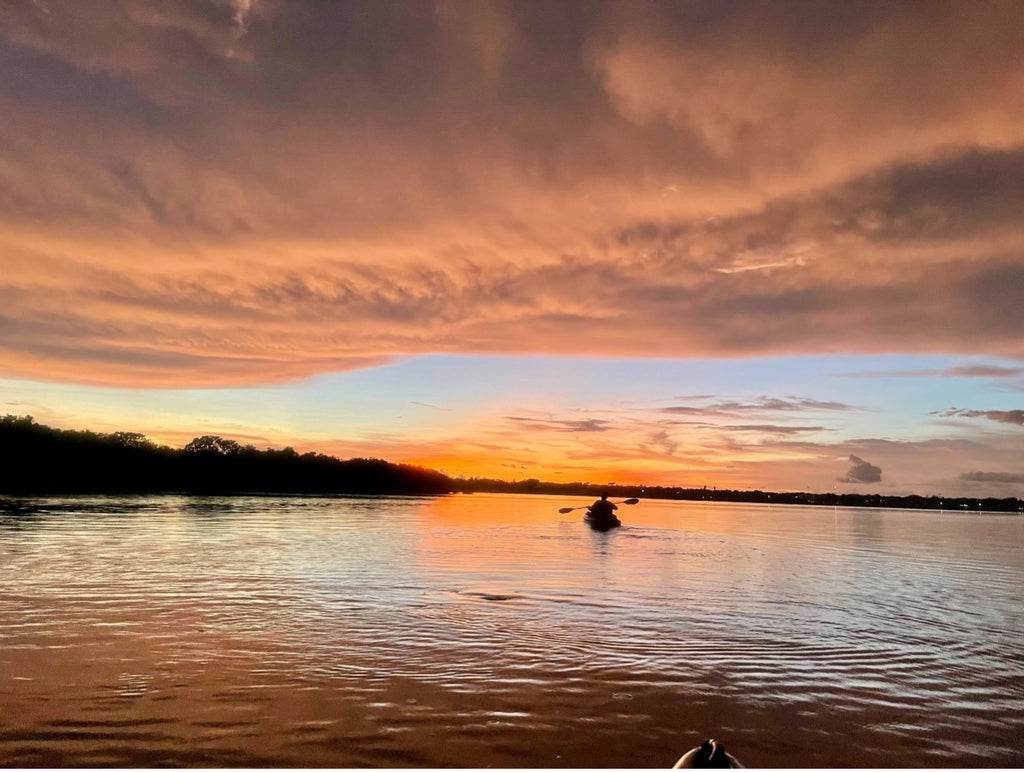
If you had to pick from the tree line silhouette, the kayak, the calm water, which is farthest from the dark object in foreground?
the tree line silhouette

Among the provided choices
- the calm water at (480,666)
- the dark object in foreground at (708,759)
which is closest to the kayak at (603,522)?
the calm water at (480,666)

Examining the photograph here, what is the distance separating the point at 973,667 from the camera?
15117 mm

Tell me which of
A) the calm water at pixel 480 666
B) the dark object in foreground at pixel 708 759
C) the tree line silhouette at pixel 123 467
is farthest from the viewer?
the tree line silhouette at pixel 123 467

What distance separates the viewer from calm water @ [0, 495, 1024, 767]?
9219 mm

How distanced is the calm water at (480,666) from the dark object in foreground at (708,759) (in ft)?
4.61

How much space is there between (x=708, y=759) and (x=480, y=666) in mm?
6611

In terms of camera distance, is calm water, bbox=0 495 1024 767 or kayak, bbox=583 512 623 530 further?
kayak, bbox=583 512 623 530

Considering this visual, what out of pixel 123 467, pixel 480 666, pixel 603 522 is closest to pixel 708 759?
pixel 480 666

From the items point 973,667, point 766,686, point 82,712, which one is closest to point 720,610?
point 973,667

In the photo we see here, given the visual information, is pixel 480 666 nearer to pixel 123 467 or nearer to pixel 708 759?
pixel 708 759

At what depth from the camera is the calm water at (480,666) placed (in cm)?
922

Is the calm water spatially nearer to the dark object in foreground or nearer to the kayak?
the dark object in foreground

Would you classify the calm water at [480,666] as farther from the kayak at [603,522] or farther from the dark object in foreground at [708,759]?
the kayak at [603,522]

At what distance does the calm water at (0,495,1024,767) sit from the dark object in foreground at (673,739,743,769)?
4.61 ft
